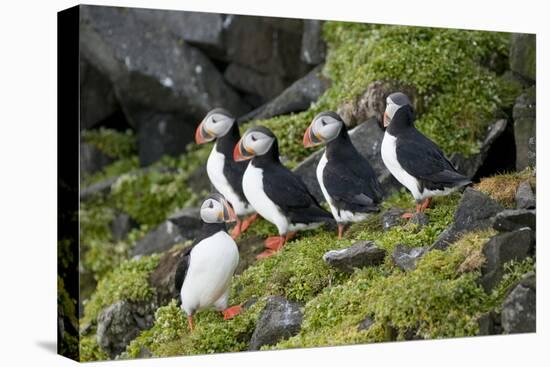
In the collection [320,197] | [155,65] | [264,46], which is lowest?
[320,197]

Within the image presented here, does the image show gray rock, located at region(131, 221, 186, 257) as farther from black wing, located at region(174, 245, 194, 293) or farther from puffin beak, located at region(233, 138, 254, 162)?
black wing, located at region(174, 245, 194, 293)

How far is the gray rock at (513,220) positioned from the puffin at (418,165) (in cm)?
44

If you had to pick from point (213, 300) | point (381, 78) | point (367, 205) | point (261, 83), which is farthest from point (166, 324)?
point (261, 83)

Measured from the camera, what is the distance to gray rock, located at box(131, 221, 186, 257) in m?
9.95

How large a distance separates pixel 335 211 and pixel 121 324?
206 cm

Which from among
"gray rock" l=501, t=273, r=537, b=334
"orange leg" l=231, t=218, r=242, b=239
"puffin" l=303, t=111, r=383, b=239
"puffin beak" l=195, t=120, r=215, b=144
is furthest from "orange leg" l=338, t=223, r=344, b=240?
"gray rock" l=501, t=273, r=537, b=334

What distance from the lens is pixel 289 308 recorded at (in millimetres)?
7344

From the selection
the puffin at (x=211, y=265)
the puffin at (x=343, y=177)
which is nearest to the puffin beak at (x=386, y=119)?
the puffin at (x=343, y=177)

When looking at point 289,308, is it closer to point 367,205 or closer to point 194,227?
point 367,205

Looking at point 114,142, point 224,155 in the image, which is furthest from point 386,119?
point 114,142

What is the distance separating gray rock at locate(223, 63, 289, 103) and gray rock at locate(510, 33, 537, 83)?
9.76 feet

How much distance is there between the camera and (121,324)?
8148mm

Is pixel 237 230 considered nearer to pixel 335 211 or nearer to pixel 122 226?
pixel 335 211

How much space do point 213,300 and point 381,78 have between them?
2554 millimetres
